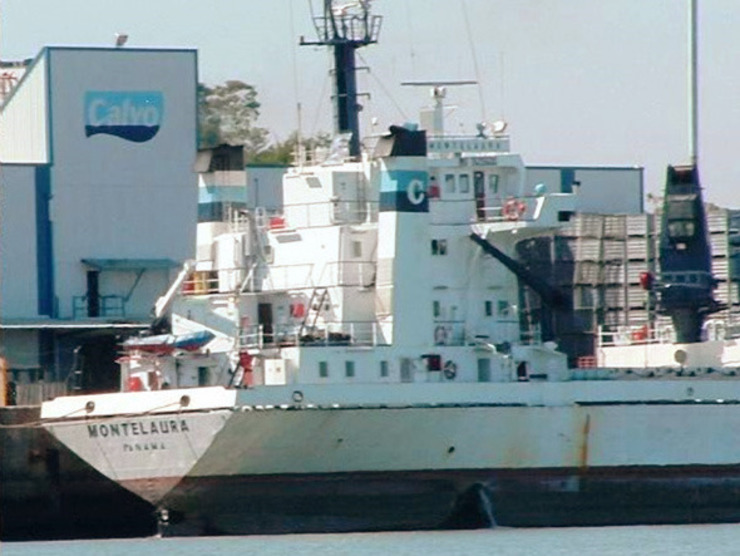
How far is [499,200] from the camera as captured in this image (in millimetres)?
56562

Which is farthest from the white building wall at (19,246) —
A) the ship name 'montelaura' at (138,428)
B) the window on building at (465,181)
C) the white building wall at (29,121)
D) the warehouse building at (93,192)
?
the window on building at (465,181)

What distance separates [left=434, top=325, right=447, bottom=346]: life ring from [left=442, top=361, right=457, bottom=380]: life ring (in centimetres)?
46

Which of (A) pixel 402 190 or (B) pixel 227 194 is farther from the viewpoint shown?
(B) pixel 227 194

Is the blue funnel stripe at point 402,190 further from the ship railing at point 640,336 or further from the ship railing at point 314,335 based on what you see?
the ship railing at point 640,336

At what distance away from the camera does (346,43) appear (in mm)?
56812

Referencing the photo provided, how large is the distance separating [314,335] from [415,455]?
2.81m

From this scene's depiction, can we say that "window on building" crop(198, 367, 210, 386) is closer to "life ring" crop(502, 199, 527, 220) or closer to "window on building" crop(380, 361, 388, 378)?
"window on building" crop(380, 361, 388, 378)

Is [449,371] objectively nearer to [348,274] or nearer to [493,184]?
[348,274]

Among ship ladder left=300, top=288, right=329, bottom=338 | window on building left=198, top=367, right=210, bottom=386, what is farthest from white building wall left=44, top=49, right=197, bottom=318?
ship ladder left=300, top=288, right=329, bottom=338

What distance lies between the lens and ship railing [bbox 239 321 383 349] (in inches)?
2128

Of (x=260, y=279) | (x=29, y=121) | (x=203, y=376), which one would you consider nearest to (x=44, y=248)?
(x=29, y=121)

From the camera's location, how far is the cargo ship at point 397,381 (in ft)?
176

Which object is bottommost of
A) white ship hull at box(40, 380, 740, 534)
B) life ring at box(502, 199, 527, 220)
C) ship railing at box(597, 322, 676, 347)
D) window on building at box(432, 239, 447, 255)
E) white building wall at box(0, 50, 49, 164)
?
white ship hull at box(40, 380, 740, 534)

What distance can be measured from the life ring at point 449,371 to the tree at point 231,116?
43.1 metres
